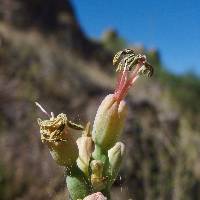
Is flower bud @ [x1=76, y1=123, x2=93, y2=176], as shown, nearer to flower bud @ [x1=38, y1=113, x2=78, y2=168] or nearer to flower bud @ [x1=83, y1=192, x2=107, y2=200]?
flower bud @ [x1=38, y1=113, x2=78, y2=168]

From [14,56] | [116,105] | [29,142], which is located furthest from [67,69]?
[116,105]

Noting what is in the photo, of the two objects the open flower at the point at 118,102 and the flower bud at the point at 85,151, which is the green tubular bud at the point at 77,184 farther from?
the open flower at the point at 118,102

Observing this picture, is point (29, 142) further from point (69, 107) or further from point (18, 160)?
point (69, 107)

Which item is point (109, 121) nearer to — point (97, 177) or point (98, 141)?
point (98, 141)

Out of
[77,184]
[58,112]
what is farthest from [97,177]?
[58,112]

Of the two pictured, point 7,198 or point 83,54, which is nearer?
point 7,198

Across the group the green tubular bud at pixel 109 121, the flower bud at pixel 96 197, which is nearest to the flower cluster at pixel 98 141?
the green tubular bud at pixel 109 121
